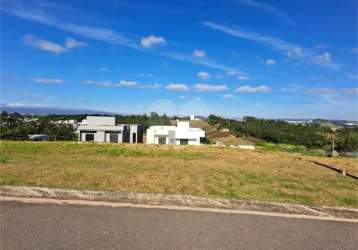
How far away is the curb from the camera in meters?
5.22

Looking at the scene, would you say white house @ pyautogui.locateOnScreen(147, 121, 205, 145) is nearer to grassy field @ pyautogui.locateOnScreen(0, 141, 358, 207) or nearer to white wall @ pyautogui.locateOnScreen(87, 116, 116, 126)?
white wall @ pyautogui.locateOnScreen(87, 116, 116, 126)

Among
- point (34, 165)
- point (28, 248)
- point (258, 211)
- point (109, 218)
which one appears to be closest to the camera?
point (28, 248)

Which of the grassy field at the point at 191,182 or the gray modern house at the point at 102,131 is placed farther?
the gray modern house at the point at 102,131

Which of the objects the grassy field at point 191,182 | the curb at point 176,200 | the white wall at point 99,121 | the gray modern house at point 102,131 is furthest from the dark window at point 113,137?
the curb at point 176,200

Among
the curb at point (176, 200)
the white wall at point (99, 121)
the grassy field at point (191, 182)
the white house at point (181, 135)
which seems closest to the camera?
the curb at point (176, 200)

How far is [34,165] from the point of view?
27.4 feet

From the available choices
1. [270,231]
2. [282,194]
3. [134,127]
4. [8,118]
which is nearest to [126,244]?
[270,231]

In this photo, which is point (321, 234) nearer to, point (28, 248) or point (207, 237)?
point (207, 237)

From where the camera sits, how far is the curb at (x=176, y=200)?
5.22 meters

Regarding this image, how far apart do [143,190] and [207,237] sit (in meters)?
2.24

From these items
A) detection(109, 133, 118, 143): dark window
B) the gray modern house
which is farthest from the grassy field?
detection(109, 133, 118, 143): dark window

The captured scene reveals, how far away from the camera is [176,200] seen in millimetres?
5453

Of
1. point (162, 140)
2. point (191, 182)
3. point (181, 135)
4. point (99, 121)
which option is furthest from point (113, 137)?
point (191, 182)

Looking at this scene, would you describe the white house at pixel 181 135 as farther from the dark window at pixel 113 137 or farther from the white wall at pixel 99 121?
the white wall at pixel 99 121
